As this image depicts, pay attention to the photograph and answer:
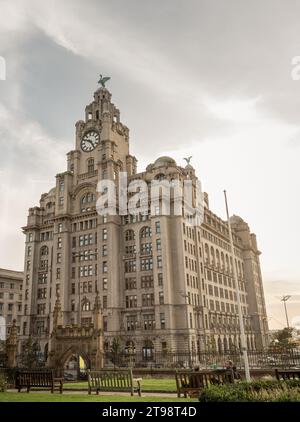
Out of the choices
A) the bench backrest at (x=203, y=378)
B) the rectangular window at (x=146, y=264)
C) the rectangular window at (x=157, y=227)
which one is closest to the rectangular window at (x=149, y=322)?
the rectangular window at (x=146, y=264)

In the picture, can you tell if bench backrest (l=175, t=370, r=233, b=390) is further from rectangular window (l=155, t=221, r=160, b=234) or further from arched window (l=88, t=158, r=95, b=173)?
arched window (l=88, t=158, r=95, b=173)

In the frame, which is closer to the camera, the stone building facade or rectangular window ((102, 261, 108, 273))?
rectangular window ((102, 261, 108, 273))

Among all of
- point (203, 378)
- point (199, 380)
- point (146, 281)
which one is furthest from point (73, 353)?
point (146, 281)

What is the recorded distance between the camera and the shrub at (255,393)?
1065cm

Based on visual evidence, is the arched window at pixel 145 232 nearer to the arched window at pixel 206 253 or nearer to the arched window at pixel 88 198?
the arched window at pixel 88 198

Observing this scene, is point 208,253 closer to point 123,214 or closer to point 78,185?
point 123,214

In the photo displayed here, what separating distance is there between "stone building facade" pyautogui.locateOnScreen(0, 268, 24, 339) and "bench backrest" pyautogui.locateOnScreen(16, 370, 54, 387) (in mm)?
81848

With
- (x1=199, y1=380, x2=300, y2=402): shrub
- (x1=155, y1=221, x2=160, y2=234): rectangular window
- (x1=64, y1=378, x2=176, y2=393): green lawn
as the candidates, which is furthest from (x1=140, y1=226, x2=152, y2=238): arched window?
(x1=199, y1=380, x2=300, y2=402): shrub

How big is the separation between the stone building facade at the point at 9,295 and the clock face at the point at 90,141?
43513mm

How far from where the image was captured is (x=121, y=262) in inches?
2923

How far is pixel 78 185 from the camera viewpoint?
82.1m

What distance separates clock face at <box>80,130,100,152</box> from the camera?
85250 mm

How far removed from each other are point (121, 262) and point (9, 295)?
4450cm
